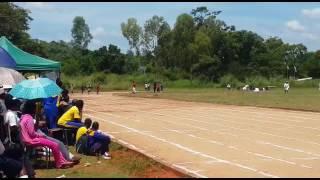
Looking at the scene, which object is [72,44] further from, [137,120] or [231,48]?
[137,120]

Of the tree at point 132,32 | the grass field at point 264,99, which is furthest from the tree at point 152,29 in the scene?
the grass field at point 264,99

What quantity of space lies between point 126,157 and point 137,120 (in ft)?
36.2

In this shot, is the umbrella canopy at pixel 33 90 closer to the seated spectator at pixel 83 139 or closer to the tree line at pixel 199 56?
the seated spectator at pixel 83 139

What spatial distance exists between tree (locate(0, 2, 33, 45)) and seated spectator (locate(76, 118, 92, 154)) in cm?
4950

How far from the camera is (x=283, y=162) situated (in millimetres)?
11961

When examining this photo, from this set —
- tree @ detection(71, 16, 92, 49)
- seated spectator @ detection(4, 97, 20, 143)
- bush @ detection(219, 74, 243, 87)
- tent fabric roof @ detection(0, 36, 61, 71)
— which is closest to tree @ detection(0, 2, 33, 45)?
bush @ detection(219, 74, 243, 87)

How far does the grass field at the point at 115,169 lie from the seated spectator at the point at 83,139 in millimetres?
269

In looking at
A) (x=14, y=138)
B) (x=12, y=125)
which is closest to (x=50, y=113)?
(x=14, y=138)

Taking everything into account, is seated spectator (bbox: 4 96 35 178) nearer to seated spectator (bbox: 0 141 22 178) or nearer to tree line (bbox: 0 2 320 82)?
seated spectator (bbox: 0 141 22 178)

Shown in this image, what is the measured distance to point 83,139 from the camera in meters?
12.9

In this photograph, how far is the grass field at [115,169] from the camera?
1018cm

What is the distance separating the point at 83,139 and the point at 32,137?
238cm

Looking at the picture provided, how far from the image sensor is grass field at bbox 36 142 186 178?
10180 millimetres

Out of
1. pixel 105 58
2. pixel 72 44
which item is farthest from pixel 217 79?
pixel 72 44
